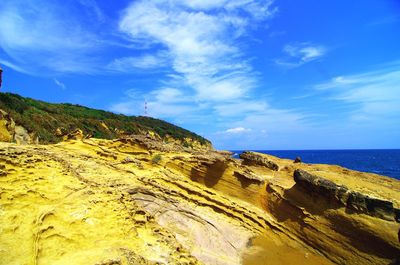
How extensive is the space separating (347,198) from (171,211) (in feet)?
18.3

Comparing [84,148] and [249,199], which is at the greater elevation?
[84,148]

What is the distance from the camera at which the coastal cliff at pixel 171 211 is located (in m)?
7.04

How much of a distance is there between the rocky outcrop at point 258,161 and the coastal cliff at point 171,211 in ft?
3.12

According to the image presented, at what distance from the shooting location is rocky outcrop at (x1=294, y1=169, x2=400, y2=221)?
9.31 meters

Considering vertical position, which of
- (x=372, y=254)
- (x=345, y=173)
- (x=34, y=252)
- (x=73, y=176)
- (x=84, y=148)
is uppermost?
(x=345, y=173)

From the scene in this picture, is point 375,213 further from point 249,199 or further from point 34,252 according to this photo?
point 34,252

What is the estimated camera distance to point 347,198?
388 inches

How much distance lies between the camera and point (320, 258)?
953 cm

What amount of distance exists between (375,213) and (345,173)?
5736 millimetres

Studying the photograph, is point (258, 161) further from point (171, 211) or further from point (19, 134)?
point (19, 134)

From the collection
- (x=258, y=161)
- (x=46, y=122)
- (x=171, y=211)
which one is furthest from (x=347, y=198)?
(x=46, y=122)

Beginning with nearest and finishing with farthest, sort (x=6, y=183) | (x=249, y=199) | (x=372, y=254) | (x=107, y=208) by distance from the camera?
(x=6, y=183), (x=107, y=208), (x=372, y=254), (x=249, y=199)

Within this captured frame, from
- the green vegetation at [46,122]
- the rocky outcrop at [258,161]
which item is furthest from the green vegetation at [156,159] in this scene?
the green vegetation at [46,122]

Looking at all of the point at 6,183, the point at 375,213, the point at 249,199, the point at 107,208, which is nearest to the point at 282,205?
the point at 249,199
